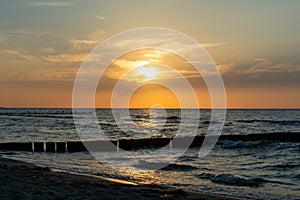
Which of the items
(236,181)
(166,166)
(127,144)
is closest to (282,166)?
(166,166)

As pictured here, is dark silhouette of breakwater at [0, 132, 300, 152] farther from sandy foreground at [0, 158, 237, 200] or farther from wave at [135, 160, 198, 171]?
sandy foreground at [0, 158, 237, 200]

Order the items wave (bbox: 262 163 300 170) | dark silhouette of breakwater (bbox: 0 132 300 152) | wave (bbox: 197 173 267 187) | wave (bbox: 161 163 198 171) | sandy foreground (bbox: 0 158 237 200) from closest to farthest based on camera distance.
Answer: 1. sandy foreground (bbox: 0 158 237 200)
2. wave (bbox: 197 173 267 187)
3. wave (bbox: 161 163 198 171)
4. wave (bbox: 262 163 300 170)
5. dark silhouette of breakwater (bbox: 0 132 300 152)

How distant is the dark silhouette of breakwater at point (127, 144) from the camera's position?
30844mm

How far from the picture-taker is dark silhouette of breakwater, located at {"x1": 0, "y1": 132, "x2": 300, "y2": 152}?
3084 centimetres

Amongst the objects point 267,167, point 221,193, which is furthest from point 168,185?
point 267,167

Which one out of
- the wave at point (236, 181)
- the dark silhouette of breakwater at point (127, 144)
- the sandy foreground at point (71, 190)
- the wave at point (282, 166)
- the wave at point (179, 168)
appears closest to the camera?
the sandy foreground at point (71, 190)

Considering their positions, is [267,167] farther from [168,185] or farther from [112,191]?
[112,191]

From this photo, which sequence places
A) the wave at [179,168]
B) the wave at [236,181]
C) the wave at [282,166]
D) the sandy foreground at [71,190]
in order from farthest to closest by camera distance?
1. the wave at [282,166]
2. the wave at [179,168]
3. the wave at [236,181]
4. the sandy foreground at [71,190]

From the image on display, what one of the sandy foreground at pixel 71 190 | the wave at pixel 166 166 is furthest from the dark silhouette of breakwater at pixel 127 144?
the sandy foreground at pixel 71 190

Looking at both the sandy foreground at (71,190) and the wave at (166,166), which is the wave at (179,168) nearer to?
the wave at (166,166)

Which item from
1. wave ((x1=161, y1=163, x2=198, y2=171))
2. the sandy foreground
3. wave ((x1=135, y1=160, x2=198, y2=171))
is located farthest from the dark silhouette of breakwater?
the sandy foreground

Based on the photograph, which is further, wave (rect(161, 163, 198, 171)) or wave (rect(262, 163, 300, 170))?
wave (rect(262, 163, 300, 170))

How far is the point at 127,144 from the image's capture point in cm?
3453

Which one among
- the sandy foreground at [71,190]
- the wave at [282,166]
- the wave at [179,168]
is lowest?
the wave at [282,166]
